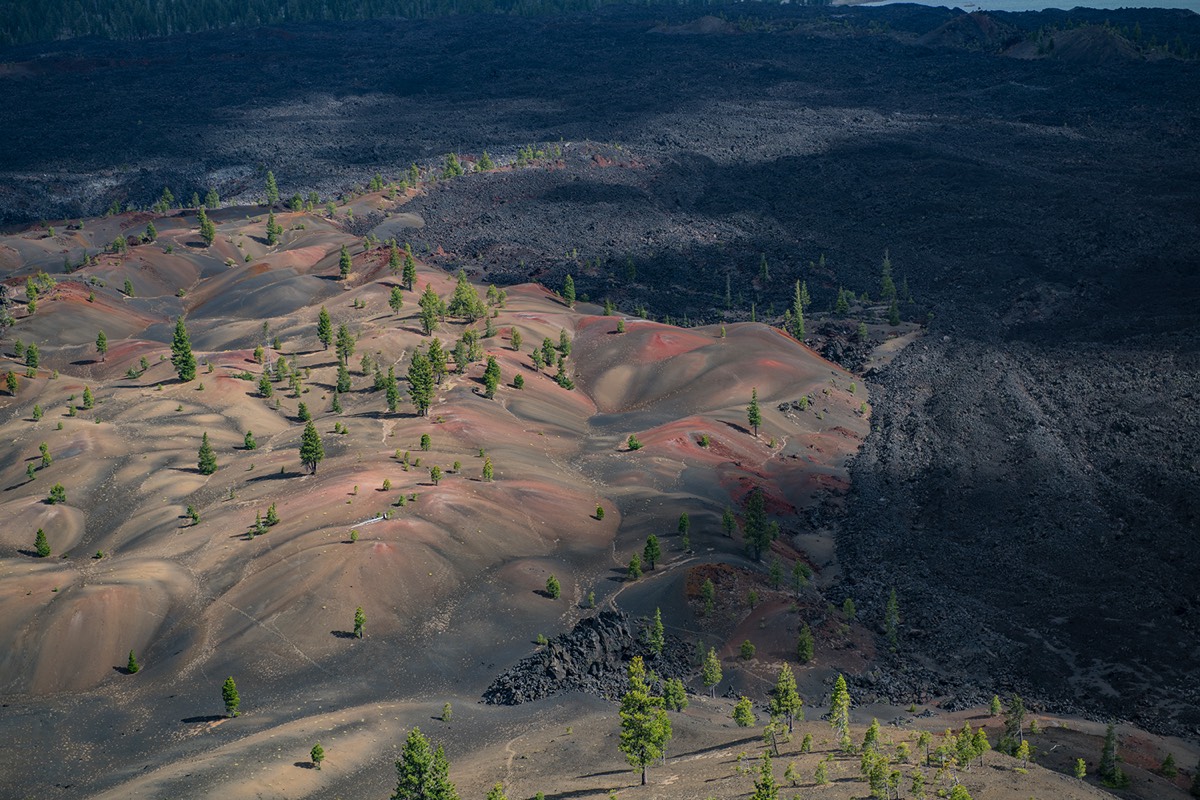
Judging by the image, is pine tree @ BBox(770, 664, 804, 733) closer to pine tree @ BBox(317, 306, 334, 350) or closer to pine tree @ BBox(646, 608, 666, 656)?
pine tree @ BBox(646, 608, 666, 656)

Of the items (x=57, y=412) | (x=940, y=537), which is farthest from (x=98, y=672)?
(x=940, y=537)

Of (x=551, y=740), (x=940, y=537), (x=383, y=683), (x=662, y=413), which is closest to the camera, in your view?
(x=551, y=740)

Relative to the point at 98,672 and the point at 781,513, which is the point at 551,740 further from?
the point at 781,513

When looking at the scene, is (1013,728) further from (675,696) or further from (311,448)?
(311,448)

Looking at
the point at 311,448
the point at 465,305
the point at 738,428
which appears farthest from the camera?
the point at 465,305

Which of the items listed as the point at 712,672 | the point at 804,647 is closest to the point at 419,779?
the point at 712,672

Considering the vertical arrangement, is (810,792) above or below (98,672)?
above
